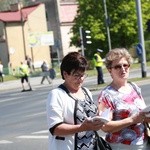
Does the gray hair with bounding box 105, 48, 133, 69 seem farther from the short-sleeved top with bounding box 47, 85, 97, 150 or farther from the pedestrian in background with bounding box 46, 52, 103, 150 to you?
the short-sleeved top with bounding box 47, 85, 97, 150

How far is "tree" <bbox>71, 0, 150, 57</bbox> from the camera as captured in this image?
55.6m

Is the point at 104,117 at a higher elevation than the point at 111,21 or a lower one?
lower

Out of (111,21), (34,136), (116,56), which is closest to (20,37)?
(111,21)

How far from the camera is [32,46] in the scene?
70.4 meters

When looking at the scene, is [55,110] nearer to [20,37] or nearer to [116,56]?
[116,56]

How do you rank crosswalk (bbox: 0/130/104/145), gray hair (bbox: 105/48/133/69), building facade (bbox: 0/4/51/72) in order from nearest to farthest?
gray hair (bbox: 105/48/133/69) → crosswalk (bbox: 0/130/104/145) → building facade (bbox: 0/4/51/72)

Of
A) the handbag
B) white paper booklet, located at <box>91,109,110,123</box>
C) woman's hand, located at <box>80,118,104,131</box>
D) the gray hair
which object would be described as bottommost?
the handbag

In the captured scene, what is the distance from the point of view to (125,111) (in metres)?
4.36

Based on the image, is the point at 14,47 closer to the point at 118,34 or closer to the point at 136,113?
the point at 118,34

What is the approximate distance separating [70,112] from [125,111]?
55cm

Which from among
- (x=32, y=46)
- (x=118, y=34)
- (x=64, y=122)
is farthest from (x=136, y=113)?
(x=32, y=46)

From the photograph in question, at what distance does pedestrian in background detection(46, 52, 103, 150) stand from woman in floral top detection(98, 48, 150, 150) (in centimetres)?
24

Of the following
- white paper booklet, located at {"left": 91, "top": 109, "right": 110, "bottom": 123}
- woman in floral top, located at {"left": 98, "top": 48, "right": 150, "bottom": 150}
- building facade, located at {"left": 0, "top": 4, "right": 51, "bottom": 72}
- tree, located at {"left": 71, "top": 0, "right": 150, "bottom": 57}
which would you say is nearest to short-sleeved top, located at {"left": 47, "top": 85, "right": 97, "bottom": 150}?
white paper booklet, located at {"left": 91, "top": 109, "right": 110, "bottom": 123}

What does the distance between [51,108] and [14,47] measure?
67.2 m
